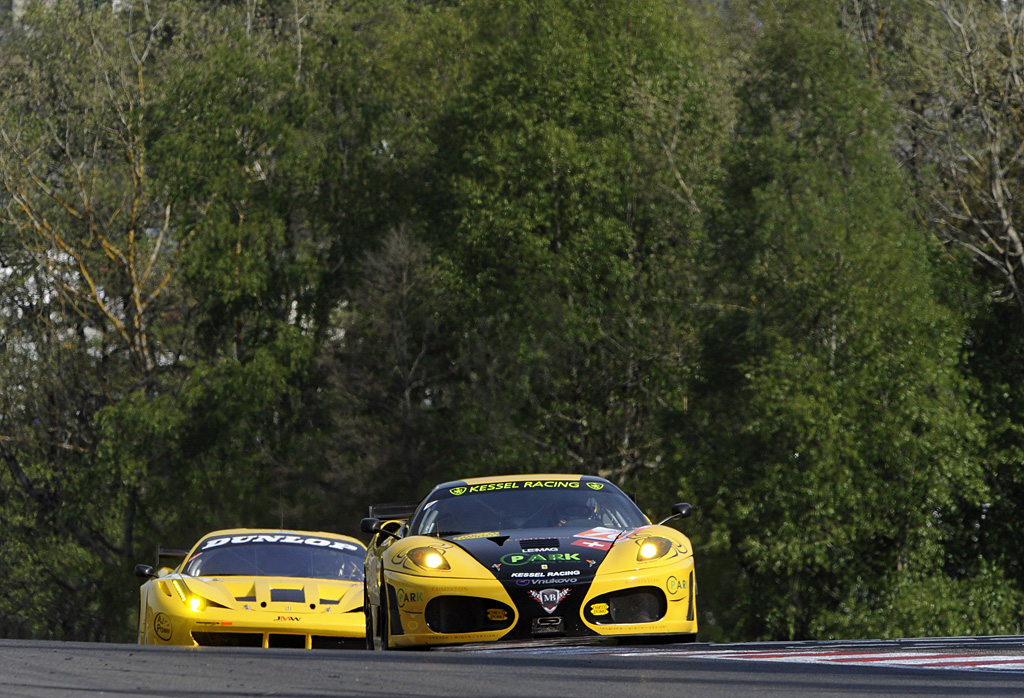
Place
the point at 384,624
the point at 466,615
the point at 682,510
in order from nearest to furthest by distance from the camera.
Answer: the point at 466,615 < the point at 384,624 < the point at 682,510

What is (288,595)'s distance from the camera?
38.5ft

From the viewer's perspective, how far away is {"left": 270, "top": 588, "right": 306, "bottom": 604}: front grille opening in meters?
11.7

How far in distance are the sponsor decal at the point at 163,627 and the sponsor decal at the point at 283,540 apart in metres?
1.36

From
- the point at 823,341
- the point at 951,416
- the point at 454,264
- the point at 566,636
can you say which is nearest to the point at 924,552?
the point at 951,416

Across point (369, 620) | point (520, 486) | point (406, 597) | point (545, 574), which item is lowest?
point (369, 620)

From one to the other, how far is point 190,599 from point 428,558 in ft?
8.38

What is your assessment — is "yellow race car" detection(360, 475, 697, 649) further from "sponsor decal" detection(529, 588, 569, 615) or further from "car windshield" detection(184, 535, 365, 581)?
"car windshield" detection(184, 535, 365, 581)

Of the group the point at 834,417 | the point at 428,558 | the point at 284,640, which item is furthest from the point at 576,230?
the point at 428,558

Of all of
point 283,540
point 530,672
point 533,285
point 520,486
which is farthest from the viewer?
point 533,285

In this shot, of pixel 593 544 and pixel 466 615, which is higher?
pixel 593 544

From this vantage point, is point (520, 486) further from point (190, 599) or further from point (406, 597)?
point (190, 599)

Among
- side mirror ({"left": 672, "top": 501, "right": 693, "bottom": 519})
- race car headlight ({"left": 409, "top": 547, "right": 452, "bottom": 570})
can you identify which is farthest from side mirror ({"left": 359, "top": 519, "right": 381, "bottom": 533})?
side mirror ({"left": 672, "top": 501, "right": 693, "bottom": 519})

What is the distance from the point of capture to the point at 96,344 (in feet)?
131

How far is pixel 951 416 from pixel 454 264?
13170mm
